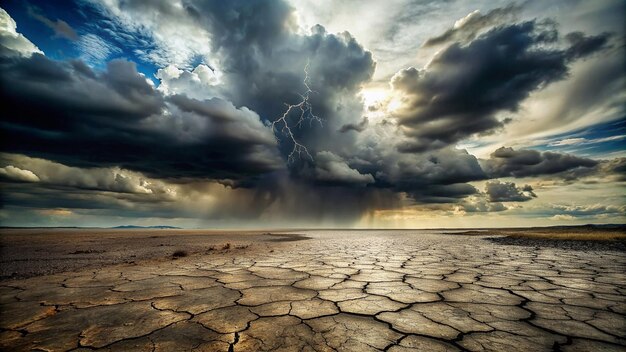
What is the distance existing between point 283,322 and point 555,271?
4.13m

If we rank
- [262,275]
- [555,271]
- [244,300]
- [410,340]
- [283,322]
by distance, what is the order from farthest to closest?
1. [555,271]
2. [262,275]
3. [244,300]
4. [283,322]
5. [410,340]

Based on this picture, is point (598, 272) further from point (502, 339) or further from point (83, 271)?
point (83, 271)

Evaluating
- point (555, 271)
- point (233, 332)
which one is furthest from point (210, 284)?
point (555, 271)

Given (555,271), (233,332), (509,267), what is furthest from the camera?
(509,267)

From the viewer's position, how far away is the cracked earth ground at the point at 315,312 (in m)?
1.52

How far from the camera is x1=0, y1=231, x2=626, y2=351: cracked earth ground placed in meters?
1.52

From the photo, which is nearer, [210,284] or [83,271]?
[210,284]

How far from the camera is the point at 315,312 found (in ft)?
6.58

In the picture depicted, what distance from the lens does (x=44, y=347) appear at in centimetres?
150

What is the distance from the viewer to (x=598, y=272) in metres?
3.68

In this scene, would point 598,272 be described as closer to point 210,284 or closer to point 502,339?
point 502,339

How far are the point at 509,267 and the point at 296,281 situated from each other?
3386 mm

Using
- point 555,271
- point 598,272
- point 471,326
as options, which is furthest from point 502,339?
point 598,272

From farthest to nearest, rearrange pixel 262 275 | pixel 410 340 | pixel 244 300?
pixel 262 275, pixel 244 300, pixel 410 340
